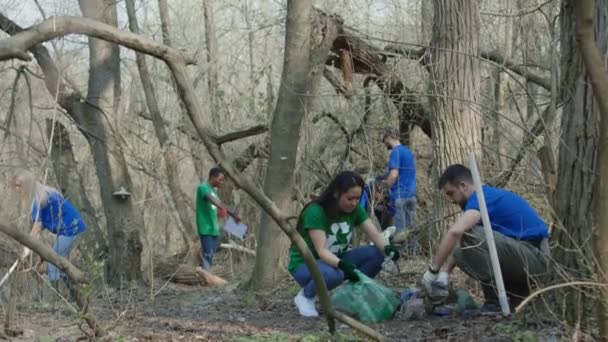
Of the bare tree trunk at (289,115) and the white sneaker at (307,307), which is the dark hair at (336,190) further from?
the bare tree trunk at (289,115)

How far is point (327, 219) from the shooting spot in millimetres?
6402

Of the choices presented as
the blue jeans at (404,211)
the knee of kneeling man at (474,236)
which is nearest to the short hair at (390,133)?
the blue jeans at (404,211)

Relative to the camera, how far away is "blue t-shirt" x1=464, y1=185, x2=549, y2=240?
5906 millimetres

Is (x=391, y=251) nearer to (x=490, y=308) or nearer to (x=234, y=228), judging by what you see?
(x=490, y=308)

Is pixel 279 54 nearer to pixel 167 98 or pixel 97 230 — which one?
pixel 167 98

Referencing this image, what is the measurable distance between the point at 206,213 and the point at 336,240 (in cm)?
459

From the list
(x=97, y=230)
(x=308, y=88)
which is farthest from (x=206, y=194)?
(x=308, y=88)

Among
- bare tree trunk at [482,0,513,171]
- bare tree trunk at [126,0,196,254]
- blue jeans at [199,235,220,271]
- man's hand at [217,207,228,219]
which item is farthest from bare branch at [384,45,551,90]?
bare tree trunk at [126,0,196,254]

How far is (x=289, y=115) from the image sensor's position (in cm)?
816

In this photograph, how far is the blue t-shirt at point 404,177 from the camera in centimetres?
1005

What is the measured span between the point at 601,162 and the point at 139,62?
393 inches

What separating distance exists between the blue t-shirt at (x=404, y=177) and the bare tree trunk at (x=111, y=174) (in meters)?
3.00

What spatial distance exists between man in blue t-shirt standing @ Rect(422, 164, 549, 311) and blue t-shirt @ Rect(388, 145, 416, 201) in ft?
13.0

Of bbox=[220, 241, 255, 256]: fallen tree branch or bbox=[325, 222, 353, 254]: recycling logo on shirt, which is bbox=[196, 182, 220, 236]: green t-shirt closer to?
bbox=[220, 241, 255, 256]: fallen tree branch
